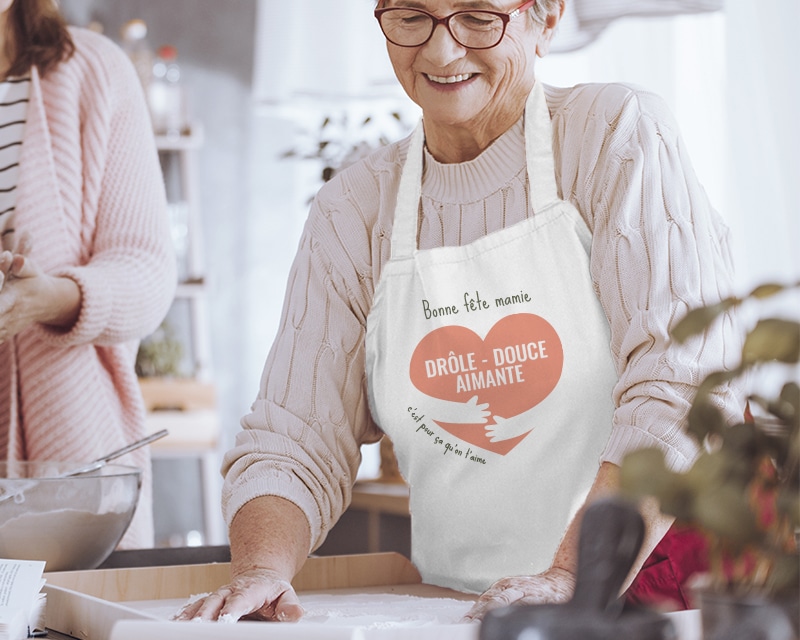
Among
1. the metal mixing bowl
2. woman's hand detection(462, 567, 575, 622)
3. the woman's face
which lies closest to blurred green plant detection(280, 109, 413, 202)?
the woman's face

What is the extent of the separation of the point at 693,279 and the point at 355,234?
466 millimetres

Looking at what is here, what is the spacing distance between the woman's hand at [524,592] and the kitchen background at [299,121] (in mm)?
1542

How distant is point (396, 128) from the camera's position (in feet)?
14.2

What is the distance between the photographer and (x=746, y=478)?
0.51 meters

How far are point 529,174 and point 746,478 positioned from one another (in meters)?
0.87

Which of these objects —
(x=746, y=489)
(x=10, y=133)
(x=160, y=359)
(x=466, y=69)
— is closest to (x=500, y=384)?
(x=466, y=69)

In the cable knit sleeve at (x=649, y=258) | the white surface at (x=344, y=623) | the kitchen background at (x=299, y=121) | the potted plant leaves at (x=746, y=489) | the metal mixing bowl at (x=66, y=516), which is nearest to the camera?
the potted plant leaves at (x=746, y=489)

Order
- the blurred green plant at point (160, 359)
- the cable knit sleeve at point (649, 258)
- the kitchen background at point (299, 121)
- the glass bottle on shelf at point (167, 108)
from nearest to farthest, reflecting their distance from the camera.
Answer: the cable knit sleeve at point (649, 258)
the kitchen background at point (299, 121)
the blurred green plant at point (160, 359)
the glass bottle on shelf at point (167, 108)

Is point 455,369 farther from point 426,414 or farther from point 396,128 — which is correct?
point 396,128

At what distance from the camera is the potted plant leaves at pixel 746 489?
1.59 ft

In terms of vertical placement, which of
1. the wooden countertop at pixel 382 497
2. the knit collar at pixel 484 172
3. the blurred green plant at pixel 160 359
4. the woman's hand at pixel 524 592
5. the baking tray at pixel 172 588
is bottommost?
the wooden countertop at pixel 382 497

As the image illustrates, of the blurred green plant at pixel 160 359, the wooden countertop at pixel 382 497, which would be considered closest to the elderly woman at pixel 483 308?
the wooden countertop at pixel 382 497

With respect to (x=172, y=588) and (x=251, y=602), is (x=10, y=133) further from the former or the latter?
(x=251, y=602)

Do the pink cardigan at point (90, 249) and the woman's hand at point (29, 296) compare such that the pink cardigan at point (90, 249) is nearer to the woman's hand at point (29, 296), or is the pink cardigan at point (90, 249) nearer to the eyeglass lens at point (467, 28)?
the woman's hand at point (29, 296)
